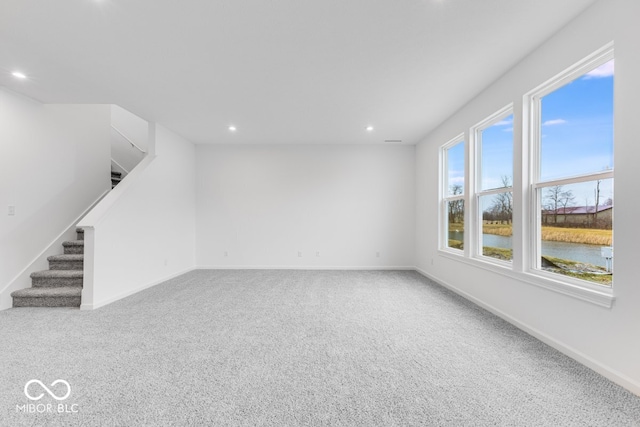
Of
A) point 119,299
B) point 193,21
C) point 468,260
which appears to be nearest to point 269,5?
point 193,21

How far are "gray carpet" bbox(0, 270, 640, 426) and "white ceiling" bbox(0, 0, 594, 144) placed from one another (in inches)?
103

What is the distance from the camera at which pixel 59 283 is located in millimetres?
3422

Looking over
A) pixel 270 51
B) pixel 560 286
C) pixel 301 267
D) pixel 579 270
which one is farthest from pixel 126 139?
pixel 579 270

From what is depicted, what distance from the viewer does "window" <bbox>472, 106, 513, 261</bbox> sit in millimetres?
2979

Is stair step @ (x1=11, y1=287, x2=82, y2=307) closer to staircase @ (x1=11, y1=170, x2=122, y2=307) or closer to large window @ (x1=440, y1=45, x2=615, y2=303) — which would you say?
staircase @ (x1=11, y1=170, x2=122, y2=307)

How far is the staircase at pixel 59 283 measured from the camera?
3156 mm

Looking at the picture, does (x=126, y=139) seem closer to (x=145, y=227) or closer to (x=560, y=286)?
(x=145, y=227)

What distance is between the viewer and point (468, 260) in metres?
3.52

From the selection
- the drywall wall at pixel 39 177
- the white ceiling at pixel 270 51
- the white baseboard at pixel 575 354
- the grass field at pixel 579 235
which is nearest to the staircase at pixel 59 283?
the drywall wall at pixel 39 177

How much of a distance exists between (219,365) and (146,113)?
12.4 feet

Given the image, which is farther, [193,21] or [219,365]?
[193,21]

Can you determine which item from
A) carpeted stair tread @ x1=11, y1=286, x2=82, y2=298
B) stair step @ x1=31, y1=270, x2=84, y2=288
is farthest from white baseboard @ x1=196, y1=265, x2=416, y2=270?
A: carpeted stair tread @ x1=11, y1=286, x2=82, y2=298

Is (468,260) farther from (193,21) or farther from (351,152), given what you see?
(193,21)

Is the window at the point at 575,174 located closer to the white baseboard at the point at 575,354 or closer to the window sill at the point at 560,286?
the window sill at the point at 560,286
